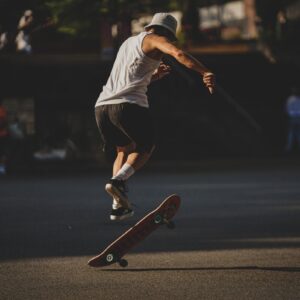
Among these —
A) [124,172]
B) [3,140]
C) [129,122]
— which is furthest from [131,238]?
[3,140]

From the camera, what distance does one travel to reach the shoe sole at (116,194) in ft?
26.6

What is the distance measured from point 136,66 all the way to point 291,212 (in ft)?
14.7

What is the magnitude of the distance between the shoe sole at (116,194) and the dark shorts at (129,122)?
46cm

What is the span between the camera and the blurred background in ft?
82.5

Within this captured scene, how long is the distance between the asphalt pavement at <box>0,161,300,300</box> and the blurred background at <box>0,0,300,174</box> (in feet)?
26.9

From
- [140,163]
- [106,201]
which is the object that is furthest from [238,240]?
[106,201]

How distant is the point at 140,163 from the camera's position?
8.41 meters

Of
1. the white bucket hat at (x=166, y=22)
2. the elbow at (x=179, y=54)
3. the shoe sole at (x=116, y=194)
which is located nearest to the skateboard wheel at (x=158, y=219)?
the shoe sole at (x=116, y=194)

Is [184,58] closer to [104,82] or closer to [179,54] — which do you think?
[179,54]

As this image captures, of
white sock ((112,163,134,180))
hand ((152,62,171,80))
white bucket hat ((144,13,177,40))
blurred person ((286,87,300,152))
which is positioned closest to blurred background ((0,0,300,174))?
blurred person ((286,87,300,152))

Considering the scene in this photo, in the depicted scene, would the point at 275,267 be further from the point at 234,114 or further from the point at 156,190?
the point at 234,114

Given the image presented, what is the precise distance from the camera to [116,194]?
8.13 metres

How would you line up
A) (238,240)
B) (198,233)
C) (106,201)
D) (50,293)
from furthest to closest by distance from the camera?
(106,201) < (198,233) < (238,240) < (50,293)

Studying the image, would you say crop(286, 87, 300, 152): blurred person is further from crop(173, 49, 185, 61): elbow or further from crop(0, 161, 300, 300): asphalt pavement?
crop(173, 49, 185, 61): elbow
